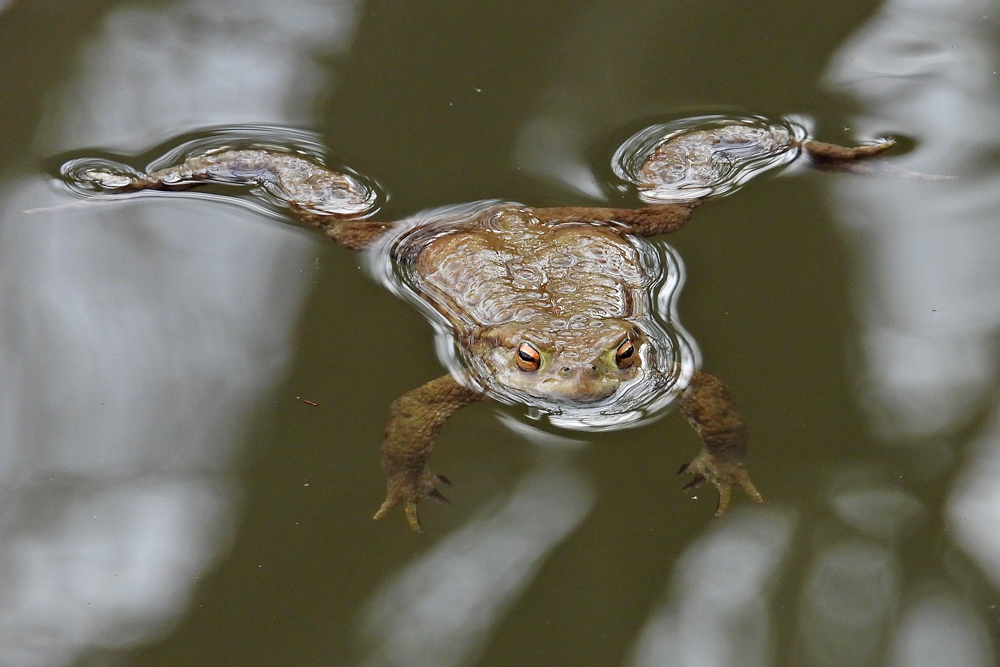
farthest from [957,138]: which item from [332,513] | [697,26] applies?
[332,513]

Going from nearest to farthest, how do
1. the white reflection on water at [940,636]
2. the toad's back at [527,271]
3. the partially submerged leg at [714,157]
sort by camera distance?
1. the white reflection on water at [940,636]
2. the toad's back at [527,271]
3. the partially submerged leg at [714,157]

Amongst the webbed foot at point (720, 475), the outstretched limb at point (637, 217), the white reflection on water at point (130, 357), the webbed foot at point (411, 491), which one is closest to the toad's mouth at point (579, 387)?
the webbed foot at point (720, 475)

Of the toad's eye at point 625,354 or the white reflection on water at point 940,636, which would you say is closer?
the white reflection on water at point 940,636

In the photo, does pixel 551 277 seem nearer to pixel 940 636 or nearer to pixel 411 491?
pixel 411 491

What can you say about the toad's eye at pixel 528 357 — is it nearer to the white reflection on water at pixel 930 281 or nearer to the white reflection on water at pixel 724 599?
the white reflection on water at pixel 724 599

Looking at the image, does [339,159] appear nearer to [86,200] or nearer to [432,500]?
[86,200]

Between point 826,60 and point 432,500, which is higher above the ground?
point 826,60
